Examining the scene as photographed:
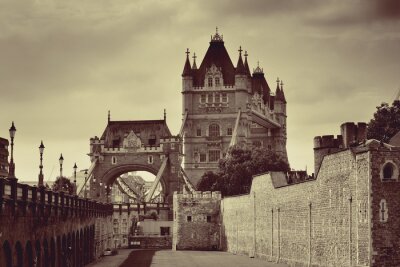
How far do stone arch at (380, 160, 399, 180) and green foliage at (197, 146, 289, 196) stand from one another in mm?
67061

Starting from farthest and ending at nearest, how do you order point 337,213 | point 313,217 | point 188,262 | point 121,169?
point 121,169
point 188,262
point 313,217
point 337,213

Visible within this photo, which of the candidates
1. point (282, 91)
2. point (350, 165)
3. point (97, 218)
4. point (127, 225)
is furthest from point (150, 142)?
point (350, 165)

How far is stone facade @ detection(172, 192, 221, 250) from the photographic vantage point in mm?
90812

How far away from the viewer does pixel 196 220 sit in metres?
91.6

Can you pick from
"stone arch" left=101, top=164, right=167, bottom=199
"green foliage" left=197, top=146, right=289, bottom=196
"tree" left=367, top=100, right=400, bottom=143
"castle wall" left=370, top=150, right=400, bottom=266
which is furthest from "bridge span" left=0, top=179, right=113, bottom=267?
"stone arch" left=101, top=164, right=167, bottom=199

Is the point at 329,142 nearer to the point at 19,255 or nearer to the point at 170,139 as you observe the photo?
the point at 19,255

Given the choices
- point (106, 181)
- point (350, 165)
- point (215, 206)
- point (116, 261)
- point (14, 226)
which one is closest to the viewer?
point (14, 226)

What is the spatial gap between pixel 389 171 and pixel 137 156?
342 feet

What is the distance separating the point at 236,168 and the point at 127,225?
15.4 m

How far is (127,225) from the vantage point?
367 ft

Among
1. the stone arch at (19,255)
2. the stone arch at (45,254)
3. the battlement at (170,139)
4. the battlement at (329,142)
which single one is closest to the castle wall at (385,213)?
the battlement at (329,142)

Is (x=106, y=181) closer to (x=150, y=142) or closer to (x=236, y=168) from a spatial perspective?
(x=150, y=142)

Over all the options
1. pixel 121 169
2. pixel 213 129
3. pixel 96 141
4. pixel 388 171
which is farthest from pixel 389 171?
pixel 213 129

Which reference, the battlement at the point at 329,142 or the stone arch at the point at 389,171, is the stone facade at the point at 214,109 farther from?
the stone arch at the point at 389,171
